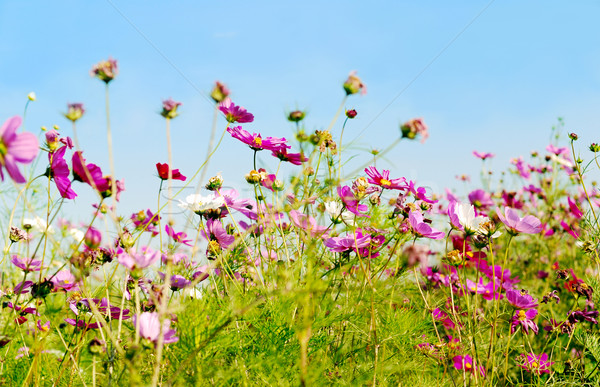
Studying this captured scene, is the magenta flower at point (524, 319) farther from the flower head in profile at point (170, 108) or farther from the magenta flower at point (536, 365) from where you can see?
the flower head in profile at point (170, 108)

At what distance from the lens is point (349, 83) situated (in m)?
0.82

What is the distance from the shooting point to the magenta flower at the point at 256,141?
100cm

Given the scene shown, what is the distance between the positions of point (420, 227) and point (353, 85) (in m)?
0.35

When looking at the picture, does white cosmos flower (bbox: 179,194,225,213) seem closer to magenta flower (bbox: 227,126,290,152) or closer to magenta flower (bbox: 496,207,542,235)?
magenta flower (bbox: 227,126,290,152)

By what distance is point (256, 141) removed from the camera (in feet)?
3.31

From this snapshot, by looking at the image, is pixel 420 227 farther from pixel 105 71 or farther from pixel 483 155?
pixel 483 155

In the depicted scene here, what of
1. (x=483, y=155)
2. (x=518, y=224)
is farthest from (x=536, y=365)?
(x=483, y=155)

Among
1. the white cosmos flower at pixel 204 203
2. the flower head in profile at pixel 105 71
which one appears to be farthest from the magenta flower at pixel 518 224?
the flower head in profile at pixel 105 71

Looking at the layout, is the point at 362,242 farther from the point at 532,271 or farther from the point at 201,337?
A: the point at 532,271

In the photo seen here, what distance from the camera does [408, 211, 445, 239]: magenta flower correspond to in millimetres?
964

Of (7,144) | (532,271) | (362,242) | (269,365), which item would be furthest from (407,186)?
(532,271)

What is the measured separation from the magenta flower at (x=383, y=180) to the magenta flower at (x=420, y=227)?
123 millimetres

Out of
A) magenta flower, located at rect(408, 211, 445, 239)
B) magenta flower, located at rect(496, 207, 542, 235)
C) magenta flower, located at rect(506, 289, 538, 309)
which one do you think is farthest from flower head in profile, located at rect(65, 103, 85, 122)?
magenta flower, located at rect(506, 289, 538, 309)

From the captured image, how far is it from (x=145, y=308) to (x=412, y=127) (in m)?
0.55
